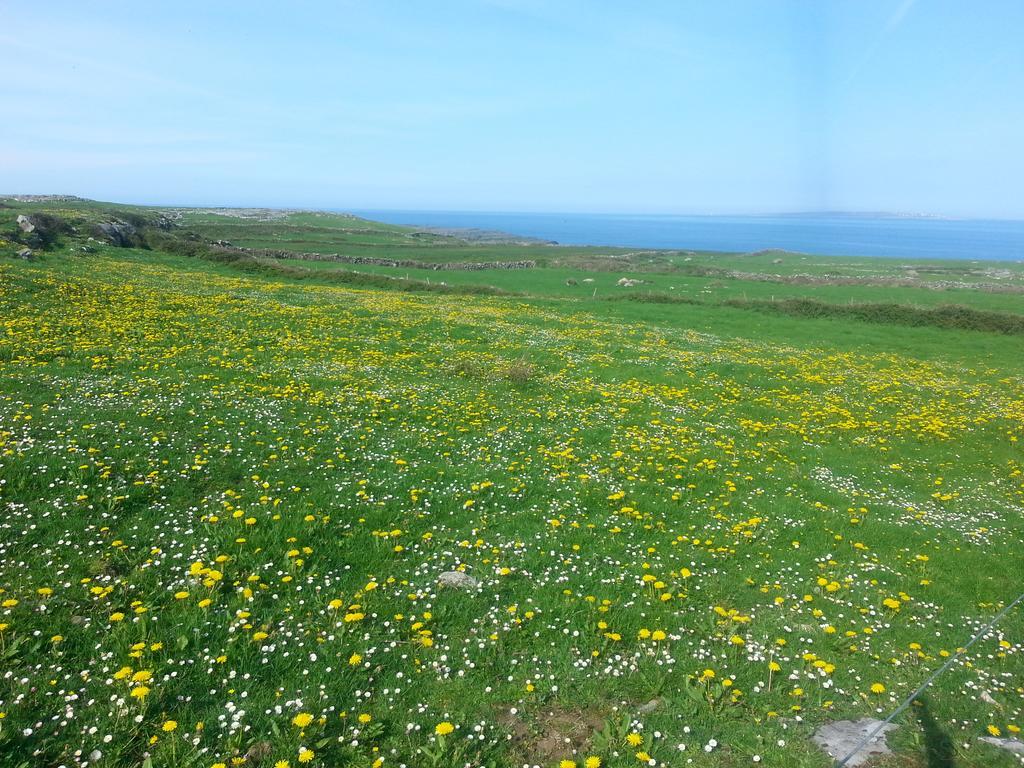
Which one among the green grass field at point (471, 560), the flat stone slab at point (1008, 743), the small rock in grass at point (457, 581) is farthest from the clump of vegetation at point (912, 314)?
the small rock in grass at point (457, 581)

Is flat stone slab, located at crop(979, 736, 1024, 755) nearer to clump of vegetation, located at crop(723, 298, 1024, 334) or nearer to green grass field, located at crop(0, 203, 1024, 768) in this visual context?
green grass field, located at crop(0, 203, 1024, 768)

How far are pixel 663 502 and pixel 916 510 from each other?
6.35m

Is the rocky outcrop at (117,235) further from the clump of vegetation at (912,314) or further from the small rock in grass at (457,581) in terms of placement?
the clump of vegetation at (912,314)

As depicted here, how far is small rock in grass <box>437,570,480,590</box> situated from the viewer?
870 centimetres

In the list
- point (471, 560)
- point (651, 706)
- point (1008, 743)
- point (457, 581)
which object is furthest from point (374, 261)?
point (1008, 743)

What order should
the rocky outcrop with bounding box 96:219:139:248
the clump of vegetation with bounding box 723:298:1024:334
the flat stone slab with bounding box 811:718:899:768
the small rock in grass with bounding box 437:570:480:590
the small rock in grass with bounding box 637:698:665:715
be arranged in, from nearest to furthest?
the flat stone slab with bounding box 811:718:899:768 < the small rock in grass with bounding box 637:698:665:715 < the small rock in grass with bounding box 437:570:480:590 < the clump of vegetation with bounding box 723:298:1024:334 < the rocky outcrop with bounding box 96:219:139:248

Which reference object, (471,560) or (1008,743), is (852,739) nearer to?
(1008,743)

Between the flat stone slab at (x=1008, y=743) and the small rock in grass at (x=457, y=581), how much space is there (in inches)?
263

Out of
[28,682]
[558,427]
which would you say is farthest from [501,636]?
[558,427]

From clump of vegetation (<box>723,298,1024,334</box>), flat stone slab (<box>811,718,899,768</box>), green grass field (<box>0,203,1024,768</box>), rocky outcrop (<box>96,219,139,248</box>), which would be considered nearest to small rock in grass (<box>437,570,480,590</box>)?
green grass field (<box>0,203,1024,768</box>)

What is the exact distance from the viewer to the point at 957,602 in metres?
9.38

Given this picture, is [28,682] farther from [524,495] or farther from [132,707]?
[524,495]

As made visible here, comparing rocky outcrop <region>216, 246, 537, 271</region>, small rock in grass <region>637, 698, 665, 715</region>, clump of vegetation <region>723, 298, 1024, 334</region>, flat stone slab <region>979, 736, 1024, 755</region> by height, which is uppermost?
rocky outcrop <region>216, 246, 537, 271</region>

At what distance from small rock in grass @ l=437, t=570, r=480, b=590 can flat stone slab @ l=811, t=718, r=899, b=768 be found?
495 cm
